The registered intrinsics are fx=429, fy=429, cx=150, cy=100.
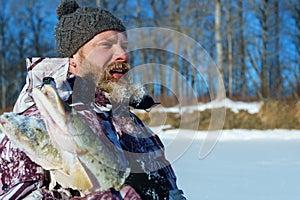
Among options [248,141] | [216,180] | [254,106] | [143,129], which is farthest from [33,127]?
[254,106]

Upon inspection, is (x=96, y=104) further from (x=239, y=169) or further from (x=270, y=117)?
(x=270, y=117)

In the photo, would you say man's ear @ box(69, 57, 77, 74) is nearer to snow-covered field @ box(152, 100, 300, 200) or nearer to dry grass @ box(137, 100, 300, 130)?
snow-covered field @ box(152, 100, 300, 200)

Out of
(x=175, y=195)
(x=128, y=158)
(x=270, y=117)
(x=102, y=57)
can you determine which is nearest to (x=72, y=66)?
(x=102, y=57)

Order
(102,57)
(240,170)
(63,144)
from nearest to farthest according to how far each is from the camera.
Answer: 1. (63,144)
2. (102,57)
3. (240,170)

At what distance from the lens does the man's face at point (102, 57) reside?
1036 millimetres

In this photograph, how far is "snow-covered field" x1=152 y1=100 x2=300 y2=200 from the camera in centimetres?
406

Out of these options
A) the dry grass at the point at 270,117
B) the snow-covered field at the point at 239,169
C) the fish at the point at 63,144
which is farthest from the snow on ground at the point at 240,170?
the dry grass at the point at 270,117

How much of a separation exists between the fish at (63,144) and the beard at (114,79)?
27 centimetres

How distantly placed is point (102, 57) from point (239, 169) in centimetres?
506

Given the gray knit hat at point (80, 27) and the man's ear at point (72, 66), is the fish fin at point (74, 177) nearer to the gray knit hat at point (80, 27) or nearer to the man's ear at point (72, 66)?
the man's ear at point (72, 66)

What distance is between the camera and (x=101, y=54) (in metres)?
1.05

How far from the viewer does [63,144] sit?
73 centimetres

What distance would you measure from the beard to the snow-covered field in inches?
7.1

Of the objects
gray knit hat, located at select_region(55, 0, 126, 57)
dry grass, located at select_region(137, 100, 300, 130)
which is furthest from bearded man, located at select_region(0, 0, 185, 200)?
dry grass, located at select_region(137, 100, 300, 130)
